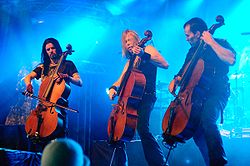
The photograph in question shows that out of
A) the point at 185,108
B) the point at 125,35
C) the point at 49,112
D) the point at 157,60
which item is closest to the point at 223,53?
the point at 185,108

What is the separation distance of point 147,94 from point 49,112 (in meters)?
1.53

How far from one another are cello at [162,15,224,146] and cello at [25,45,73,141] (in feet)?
5.33

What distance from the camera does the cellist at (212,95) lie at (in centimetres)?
347

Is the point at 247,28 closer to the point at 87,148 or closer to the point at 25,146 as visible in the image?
the point at 87,148

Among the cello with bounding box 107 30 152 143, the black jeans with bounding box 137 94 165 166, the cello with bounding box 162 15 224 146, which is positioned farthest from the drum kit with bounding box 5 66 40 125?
the cello with bounding box 162 15 224 146

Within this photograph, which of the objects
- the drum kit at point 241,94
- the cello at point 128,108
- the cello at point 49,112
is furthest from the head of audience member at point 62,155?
the drum kit at point 241,94

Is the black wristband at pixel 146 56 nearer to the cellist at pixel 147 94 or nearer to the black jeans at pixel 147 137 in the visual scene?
the cellist at pixel 147 94

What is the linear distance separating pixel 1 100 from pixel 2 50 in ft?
5.24

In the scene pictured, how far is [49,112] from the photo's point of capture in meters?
4.46

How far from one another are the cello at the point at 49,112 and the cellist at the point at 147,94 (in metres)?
0.84

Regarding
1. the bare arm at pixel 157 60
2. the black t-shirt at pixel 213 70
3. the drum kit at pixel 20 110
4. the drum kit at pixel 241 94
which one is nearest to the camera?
the black t-shirt at pixel 213 70

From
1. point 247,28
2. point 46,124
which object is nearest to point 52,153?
point 46,124

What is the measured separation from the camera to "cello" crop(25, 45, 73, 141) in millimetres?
4375

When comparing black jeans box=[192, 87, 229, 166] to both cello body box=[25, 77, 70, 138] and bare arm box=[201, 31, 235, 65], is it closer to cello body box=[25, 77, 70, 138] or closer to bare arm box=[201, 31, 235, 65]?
bare arm box=[201, 31, 235, 65]
